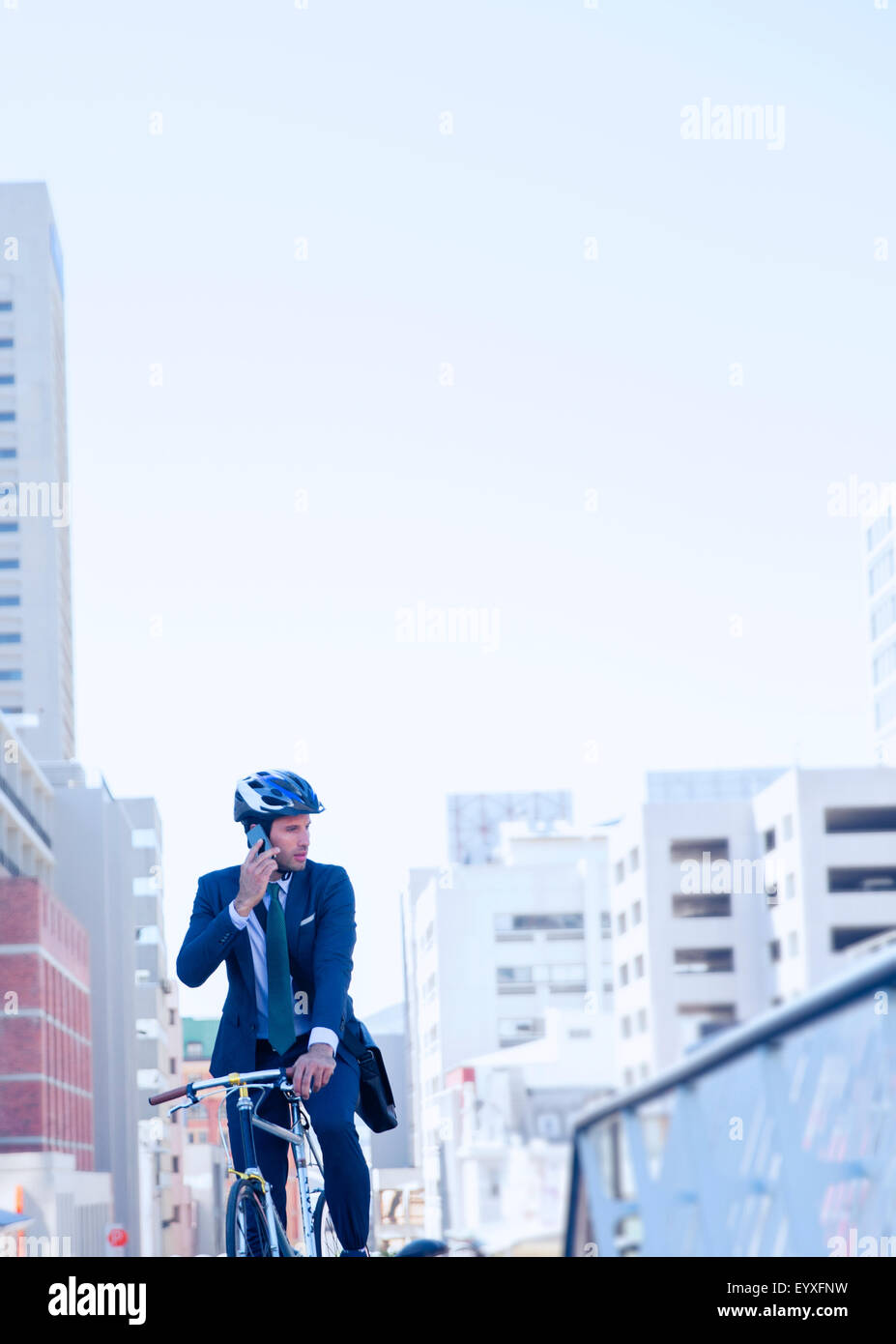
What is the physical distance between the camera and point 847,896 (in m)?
57.7

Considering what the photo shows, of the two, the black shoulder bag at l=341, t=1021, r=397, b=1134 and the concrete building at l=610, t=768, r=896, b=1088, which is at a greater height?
the concrete building at l=610, t=768, r=896, b=1088

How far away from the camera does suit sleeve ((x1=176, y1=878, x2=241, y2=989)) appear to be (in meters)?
2.93

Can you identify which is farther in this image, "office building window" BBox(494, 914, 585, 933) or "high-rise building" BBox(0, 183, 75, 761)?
"high-rise building" BBox(0, 183, 75, 761)

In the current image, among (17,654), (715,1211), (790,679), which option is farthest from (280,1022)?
(790,679)

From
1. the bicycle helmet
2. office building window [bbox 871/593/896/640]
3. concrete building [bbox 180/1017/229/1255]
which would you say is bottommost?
concrete building [bbox 180/1017/229/1255]

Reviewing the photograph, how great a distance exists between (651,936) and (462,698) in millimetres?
25248

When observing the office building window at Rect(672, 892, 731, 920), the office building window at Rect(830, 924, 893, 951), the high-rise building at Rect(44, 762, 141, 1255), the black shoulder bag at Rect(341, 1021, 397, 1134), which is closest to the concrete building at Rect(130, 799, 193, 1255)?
the high-rise building at Rect(44, 762, 141, 1255)

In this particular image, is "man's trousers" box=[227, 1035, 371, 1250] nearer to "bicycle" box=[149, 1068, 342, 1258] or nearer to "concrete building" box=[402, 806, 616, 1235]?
"bicycle" box=[149, 1068, 342, 1258]

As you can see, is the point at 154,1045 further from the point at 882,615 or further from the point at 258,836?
the point at 258,836

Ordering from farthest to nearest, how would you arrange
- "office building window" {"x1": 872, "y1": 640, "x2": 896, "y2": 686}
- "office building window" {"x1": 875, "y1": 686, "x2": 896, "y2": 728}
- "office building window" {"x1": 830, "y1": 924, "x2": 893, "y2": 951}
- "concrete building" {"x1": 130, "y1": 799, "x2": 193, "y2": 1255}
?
1. "office building window" {"x1": 875, "y1": 686, "x2": 896, "y2": 728}
2. "office building window" {"x1": 872, "y1": 640, "x2": 896, "y2": 686}
3. "concrete building" {"x1": 130, "y1": 799, "x2": 193, "y2": 1255}
4. "office building window" {"x1": 830, "y1": 924, "x2": 893, "y2": 951}

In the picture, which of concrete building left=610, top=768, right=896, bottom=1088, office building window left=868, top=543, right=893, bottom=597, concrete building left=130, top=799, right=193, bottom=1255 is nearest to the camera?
concrete building left=610, top=768, right=896, bottom=1088

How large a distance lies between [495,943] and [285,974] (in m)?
39.5

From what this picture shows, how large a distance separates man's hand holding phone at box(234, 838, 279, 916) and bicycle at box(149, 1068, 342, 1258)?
0.27 metres

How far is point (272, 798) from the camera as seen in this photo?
9.68ft
